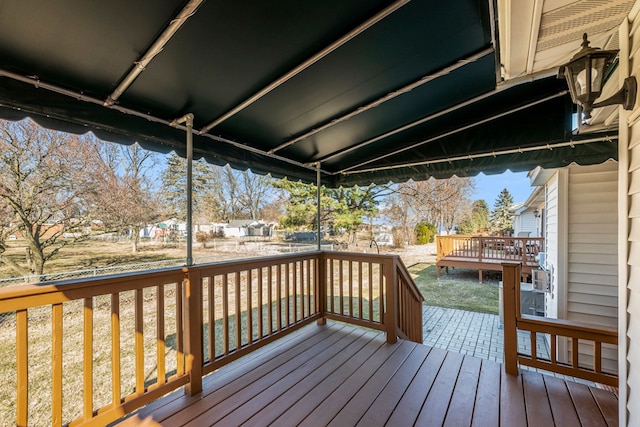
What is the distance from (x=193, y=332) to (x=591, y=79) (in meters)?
2.90

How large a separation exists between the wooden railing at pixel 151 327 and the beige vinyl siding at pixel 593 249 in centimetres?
204

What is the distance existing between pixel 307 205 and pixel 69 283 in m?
9.73

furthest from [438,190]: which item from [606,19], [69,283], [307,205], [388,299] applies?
[69,283]

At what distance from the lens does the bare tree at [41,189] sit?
17.6 ft

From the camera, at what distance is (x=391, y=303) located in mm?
2949

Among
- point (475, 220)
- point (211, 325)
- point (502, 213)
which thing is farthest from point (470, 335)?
point (502, 213)

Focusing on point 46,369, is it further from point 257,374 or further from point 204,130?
point 204,130

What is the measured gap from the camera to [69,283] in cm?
152

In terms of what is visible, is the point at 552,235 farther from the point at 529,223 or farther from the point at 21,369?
the point at 529,223

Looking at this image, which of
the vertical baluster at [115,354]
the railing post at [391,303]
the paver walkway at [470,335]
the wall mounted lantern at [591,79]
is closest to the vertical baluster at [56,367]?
the vertical baluster at [115,354]

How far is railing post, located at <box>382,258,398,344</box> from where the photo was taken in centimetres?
293

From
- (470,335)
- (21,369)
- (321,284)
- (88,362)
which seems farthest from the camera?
(470,335)

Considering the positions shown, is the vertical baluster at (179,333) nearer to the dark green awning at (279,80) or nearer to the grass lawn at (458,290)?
the dark green awning at (279,80)

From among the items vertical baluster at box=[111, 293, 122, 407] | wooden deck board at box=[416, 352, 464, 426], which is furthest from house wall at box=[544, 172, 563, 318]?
vertical baluster at box=[111, 293, 122, 407]
